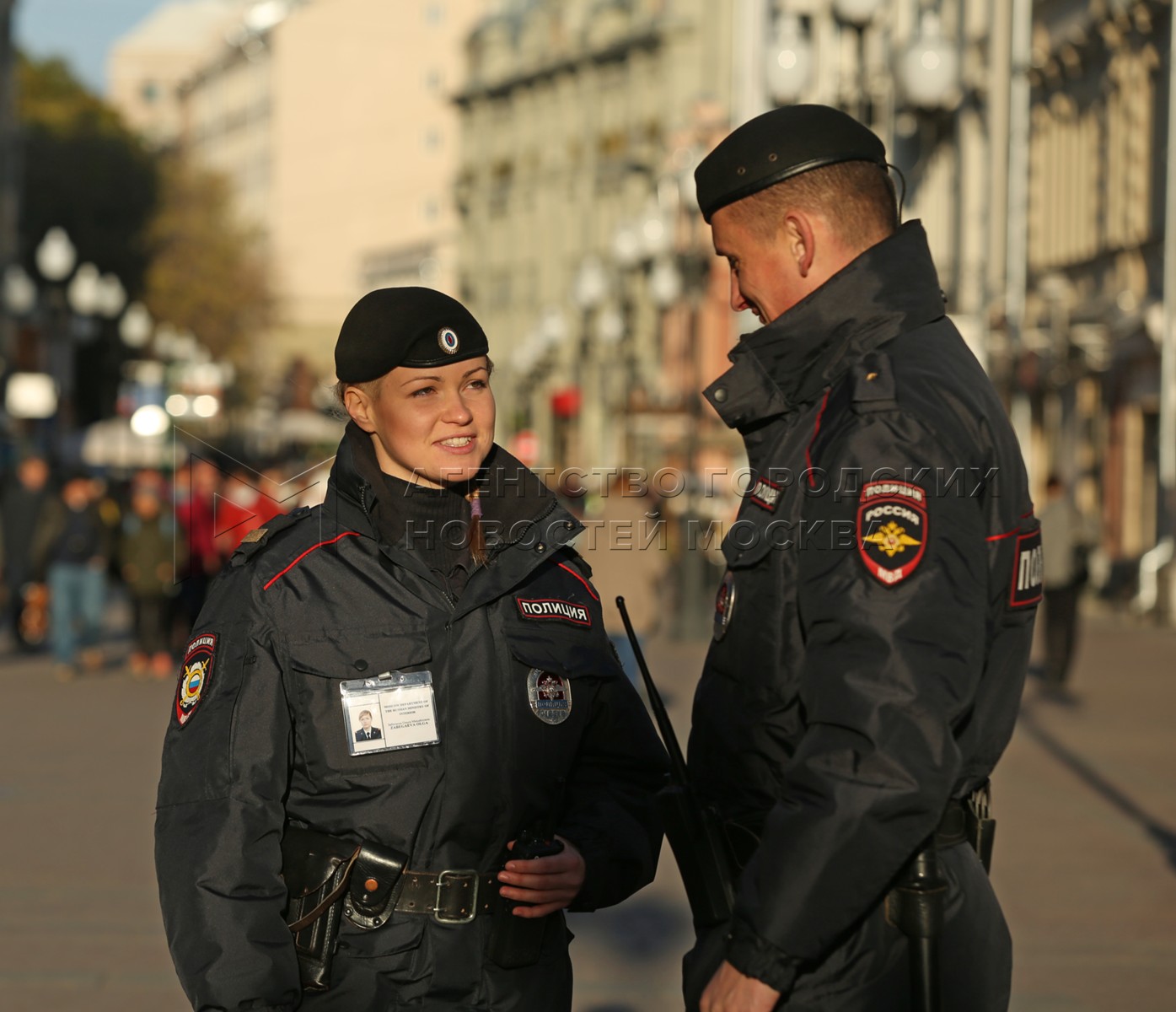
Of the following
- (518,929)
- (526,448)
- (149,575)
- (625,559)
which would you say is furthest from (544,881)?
(526,448)

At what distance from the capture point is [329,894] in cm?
354

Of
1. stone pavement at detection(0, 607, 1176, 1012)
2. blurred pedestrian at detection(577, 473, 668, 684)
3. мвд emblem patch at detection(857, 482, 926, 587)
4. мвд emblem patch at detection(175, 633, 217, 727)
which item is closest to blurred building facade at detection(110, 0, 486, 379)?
blurred pedestrian at detection(577, 473, 668, 684)

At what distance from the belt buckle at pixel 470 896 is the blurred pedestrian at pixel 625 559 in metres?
9.67

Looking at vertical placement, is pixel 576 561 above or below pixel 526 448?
above

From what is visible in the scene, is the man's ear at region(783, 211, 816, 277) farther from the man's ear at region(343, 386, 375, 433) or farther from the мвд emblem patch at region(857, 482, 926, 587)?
the man's ear at region(343, 386, 375, 433)

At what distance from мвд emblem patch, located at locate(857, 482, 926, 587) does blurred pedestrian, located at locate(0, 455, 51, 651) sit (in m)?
17.9

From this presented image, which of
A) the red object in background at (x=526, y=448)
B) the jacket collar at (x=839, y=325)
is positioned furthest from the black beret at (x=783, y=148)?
the red object in background at (x=526, y=448)

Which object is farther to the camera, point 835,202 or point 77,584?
point 77,584

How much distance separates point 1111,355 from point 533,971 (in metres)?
27.2

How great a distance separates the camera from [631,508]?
576 inches

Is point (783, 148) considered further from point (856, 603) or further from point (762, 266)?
point (856, 603)

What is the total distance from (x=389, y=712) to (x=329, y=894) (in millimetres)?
326

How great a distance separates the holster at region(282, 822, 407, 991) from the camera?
355cm

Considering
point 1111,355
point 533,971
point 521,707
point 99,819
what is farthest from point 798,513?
point 1111,355
